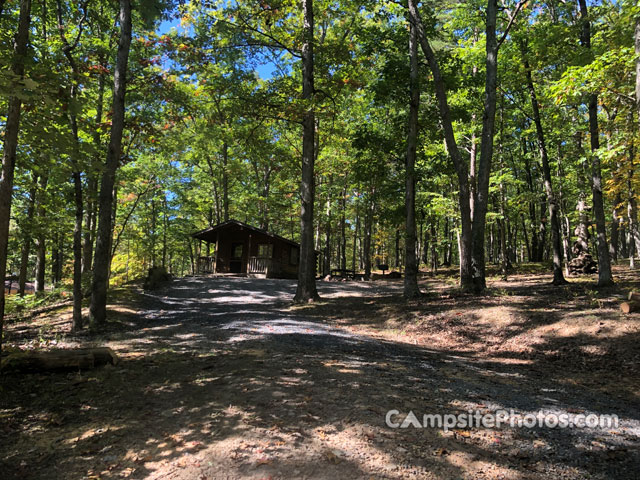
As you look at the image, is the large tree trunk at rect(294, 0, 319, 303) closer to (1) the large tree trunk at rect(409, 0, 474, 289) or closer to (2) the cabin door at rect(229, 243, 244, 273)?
(1) the large tree trunk at rect(409, 0, 474, 289)

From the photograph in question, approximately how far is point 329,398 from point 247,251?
2455 cm

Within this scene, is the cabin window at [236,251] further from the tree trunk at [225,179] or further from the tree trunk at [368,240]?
the tree trunk at [368,240]

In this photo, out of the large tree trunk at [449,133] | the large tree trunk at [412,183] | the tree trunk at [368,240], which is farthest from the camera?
the tree trunk at [368,240]

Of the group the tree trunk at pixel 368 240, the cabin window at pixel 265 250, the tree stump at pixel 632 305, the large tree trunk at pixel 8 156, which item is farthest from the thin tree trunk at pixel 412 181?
the cabin window at pixel 265 250

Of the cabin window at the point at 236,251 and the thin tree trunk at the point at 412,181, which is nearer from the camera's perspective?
the thin tree trunk at the point at 412,181

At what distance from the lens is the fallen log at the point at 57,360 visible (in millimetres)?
4973

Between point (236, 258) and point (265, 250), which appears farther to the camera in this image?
point (236, 258)

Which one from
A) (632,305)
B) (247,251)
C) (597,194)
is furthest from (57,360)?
(247,251)

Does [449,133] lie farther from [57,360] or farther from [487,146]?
[57,360]

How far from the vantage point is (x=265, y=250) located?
27.6 m

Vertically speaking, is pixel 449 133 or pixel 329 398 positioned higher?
pixel 449 133

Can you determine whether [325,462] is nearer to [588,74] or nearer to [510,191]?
[588,74]

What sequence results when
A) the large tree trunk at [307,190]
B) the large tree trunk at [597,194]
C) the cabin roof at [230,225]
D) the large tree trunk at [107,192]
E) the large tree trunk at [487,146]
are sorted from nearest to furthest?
the large tree trunk at [107,192] → the large tree trunk at [487,146] → the large tree trunk at [597,194] → the large tree trunk at [307,190] → the cabin roof at [230,225]

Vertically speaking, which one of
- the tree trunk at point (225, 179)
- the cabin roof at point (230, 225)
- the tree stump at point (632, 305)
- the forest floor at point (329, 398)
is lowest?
the forest floor at point (329, 398)
